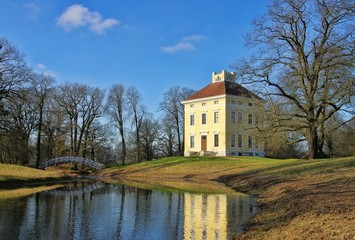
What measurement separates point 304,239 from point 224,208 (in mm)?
8428

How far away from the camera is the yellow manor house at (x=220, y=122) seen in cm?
5225

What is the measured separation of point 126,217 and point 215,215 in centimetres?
338

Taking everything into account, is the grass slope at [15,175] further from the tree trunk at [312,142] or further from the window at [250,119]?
the window at [250,119]

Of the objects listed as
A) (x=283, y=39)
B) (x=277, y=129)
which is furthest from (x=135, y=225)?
(x=283, y=39)

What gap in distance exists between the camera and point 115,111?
66.6 metres

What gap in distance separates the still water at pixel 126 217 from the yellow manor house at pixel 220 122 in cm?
3201

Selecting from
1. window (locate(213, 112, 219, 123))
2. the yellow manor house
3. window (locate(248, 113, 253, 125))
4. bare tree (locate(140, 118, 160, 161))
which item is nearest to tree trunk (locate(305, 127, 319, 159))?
the yellow manor house

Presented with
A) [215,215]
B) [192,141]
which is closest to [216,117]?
[192,141]

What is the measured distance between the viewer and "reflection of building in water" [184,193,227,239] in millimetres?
11297

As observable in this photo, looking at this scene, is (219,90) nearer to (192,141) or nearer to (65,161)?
(192,141)

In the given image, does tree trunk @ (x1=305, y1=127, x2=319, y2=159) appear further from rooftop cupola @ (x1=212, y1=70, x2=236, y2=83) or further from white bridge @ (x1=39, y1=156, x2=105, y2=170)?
white bridge @ (x1=39, y1=156, x2=105, y2=170)

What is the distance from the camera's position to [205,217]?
1428 centimetres

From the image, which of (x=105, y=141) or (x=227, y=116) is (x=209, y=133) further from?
(x=105, y=141)

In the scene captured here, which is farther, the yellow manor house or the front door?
the front door
